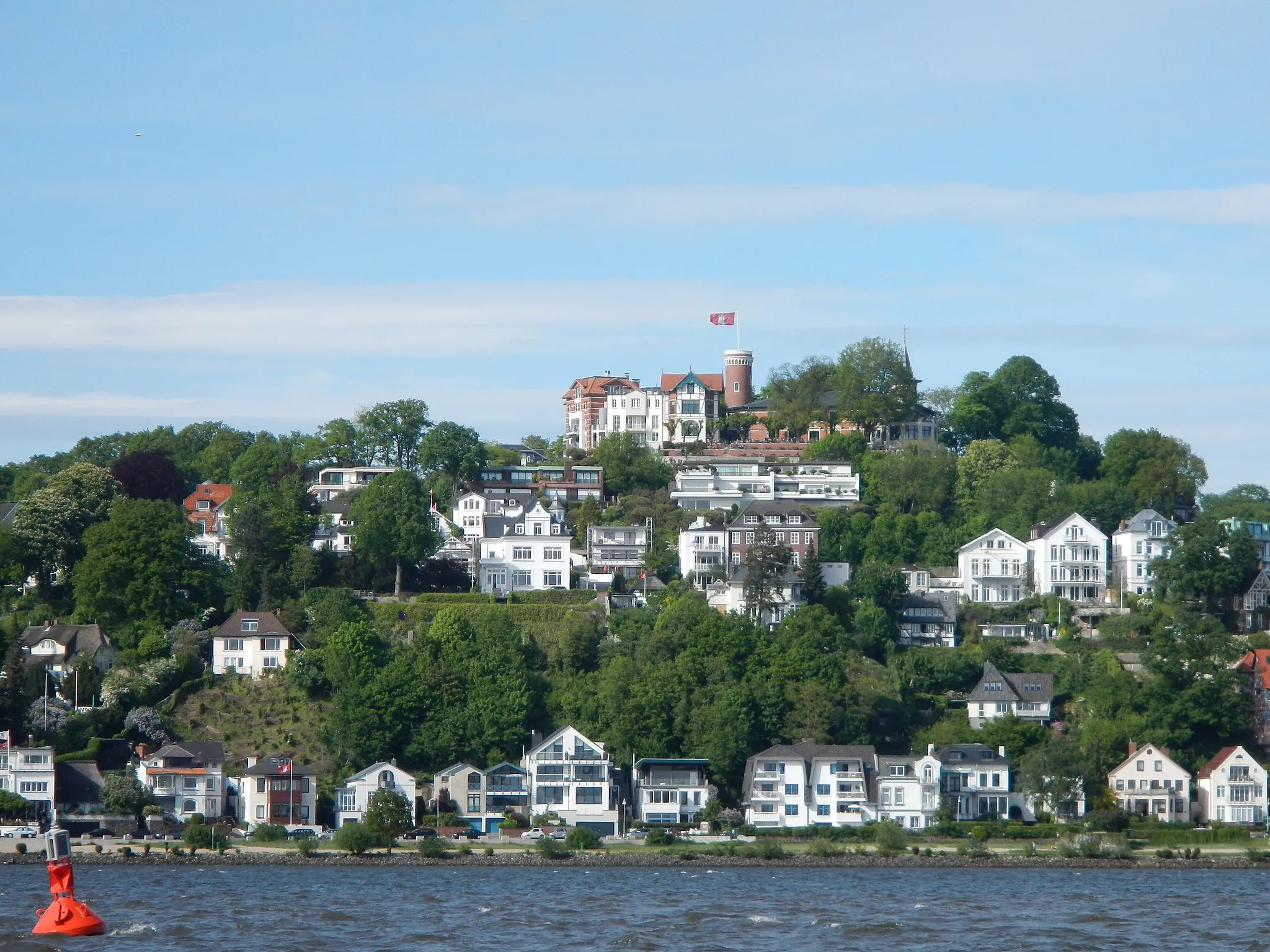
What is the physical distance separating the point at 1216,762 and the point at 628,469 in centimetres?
4534

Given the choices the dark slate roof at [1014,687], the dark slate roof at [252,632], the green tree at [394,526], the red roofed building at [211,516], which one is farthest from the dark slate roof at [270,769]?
the dark slate roof at [1014,687]

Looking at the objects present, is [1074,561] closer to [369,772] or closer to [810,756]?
[810,756]

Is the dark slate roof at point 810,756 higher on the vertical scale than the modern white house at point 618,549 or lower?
lower

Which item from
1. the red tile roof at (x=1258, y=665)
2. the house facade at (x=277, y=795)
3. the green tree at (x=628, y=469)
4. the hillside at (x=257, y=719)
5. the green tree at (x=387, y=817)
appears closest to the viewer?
the green tree at (x=387, y=817)

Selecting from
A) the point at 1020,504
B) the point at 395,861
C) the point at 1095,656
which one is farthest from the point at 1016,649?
the point at 395,861

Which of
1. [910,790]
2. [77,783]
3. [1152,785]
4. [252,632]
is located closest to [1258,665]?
[1152,785]

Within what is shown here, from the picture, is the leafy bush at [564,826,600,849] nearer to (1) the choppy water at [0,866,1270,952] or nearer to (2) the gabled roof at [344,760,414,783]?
(1) the choppy water at [0,866,1270,952]

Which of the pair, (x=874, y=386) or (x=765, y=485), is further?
(x=874, y=386)

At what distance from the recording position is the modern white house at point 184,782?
269 ft

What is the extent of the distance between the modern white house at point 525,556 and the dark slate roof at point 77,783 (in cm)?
2513

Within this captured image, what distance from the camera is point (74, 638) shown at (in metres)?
92.1

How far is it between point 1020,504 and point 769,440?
22511 mm

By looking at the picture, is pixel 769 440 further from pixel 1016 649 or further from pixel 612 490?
pixel 1016 649

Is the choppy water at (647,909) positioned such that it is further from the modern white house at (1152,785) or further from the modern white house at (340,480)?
the modern white house at (340,480)
